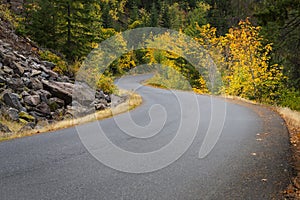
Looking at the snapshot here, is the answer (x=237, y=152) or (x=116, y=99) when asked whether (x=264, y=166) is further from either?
(x=116, y=99)

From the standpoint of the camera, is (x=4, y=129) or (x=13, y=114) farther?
(x=13, y=114)

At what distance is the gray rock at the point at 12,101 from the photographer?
1279 centimetres

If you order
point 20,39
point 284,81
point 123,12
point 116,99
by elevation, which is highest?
point 123,12

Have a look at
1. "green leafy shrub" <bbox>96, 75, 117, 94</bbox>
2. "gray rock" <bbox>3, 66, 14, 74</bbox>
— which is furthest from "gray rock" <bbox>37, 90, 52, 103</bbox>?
"green leafy shrub" <bbox>96, 75, 117, 94</bbox>

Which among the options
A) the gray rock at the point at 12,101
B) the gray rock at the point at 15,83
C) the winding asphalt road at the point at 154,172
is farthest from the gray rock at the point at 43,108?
the winding asphalt road at the point at 154,172

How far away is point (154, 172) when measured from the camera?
5.72 metres

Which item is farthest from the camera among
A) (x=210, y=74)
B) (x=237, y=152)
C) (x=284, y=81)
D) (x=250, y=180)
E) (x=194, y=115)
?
(x=210, y=74)

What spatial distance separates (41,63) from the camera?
18.7 meters

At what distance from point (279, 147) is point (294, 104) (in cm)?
1300

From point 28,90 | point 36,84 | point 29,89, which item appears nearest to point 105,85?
point 36,84

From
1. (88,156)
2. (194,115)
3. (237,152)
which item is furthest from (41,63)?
(237,152)

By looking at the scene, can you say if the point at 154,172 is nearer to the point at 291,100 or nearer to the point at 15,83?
the point at 15,83

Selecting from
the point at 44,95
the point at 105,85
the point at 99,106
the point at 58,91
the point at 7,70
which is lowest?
the point at 99,106

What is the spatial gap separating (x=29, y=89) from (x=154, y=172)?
11179mm
